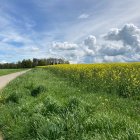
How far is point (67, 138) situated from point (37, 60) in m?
127

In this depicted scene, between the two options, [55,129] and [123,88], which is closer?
[55,129]

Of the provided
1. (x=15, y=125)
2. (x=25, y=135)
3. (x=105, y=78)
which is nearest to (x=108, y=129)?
(x=25, y=135)

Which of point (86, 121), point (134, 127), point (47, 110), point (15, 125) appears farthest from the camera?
point (47, 110)

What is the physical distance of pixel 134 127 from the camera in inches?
275

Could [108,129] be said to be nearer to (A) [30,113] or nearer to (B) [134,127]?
(B) [134,127]

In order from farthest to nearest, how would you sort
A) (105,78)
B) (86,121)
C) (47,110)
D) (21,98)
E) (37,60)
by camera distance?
(37,60) → (105,78) → (21,98) → (47,110) → (86,121)

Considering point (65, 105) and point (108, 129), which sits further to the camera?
point (65, 105)

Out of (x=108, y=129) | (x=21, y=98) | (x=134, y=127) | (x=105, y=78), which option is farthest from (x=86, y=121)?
(x=105, y=78)

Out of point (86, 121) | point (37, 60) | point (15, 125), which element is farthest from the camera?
point (37, 60)

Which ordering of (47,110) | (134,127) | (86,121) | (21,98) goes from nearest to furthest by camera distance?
(134,127) < (86,121) < (47,110) < (21,98)

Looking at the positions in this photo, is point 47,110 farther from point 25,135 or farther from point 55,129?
point 55,129

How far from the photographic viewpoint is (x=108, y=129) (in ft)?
23.8

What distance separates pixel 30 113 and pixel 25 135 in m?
1.81

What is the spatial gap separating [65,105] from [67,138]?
2.96 metres
